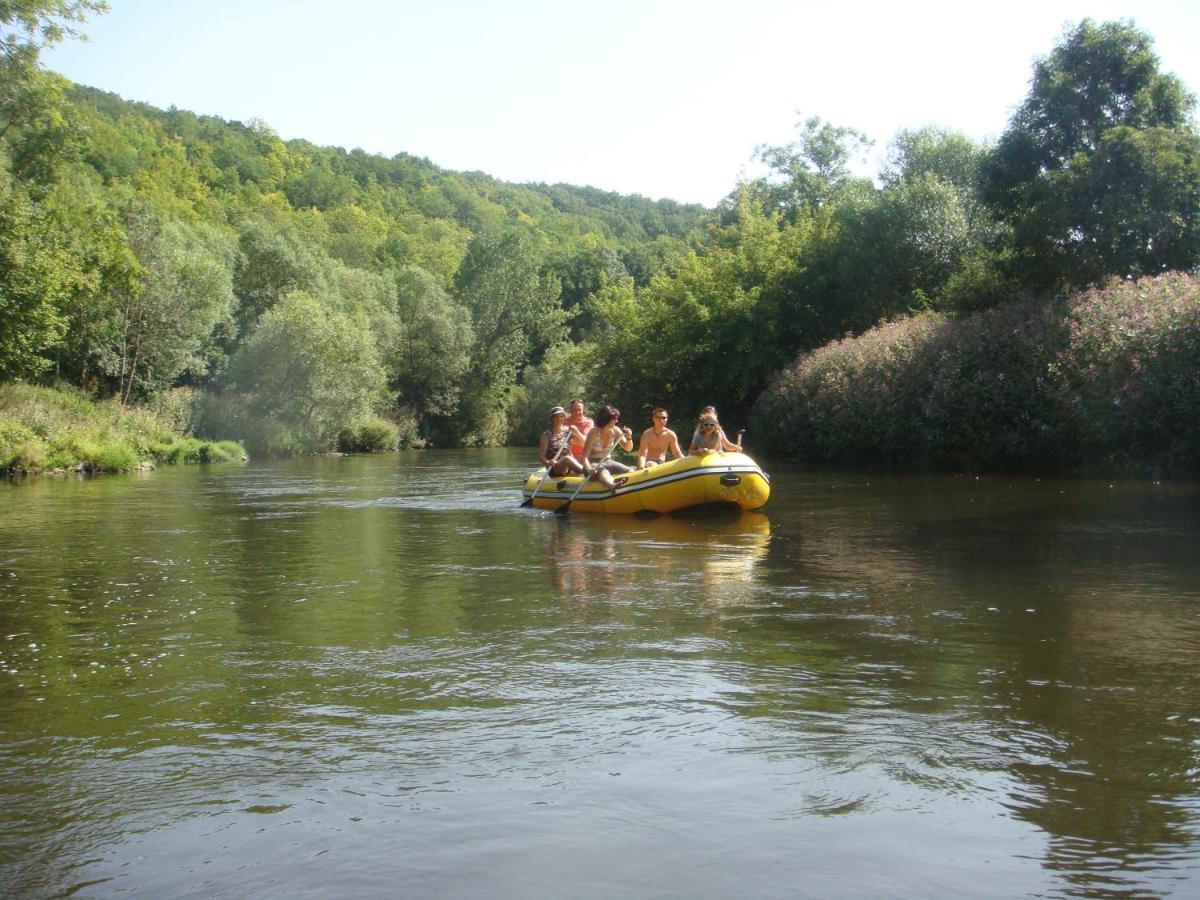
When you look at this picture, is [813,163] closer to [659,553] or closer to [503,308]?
[503,308]

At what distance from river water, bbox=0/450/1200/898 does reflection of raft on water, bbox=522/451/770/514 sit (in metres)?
3.32

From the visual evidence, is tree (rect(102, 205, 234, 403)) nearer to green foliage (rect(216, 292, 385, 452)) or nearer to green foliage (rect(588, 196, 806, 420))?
green foliage (rect(216, 292, 385, 452))

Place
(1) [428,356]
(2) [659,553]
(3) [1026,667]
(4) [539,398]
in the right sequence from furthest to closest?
(4) [539,398] < (1) [428,356] < (2) [659,553] < (3) [1026,667]

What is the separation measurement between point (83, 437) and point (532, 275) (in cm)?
3645

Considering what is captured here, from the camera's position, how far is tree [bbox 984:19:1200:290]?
22094 mm

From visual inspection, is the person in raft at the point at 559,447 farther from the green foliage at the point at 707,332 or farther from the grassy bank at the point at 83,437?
the green foliage at the point at 707,332

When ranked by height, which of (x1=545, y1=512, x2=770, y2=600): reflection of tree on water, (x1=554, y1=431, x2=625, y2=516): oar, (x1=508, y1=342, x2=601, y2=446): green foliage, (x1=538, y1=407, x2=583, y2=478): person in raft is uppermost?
(x1=508, y1=342, x2=601, y2=446): green foliage

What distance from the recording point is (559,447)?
52.3 ft

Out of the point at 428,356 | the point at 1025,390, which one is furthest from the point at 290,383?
the point at 1025,390

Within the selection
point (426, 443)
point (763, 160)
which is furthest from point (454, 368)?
point (763, 160)

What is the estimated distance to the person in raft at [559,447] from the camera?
1555 centimetres

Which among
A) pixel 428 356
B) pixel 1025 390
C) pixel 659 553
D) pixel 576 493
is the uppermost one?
pixel 428 356

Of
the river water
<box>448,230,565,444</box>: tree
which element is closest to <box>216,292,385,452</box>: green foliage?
<box>448,230,565,444</box>: tree

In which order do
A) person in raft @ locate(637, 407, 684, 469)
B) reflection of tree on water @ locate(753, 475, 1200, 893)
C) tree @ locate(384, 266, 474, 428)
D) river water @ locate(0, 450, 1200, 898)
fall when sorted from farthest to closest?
1. tree @ locate(384, 266, 474, 428)
2. person in raft @ locate(637, 407, 684, 469)
3. reflection of tree on water @ locate(753, 475, 1200, 893)
4. river water @ locate(0, 450, 1200, 898)
